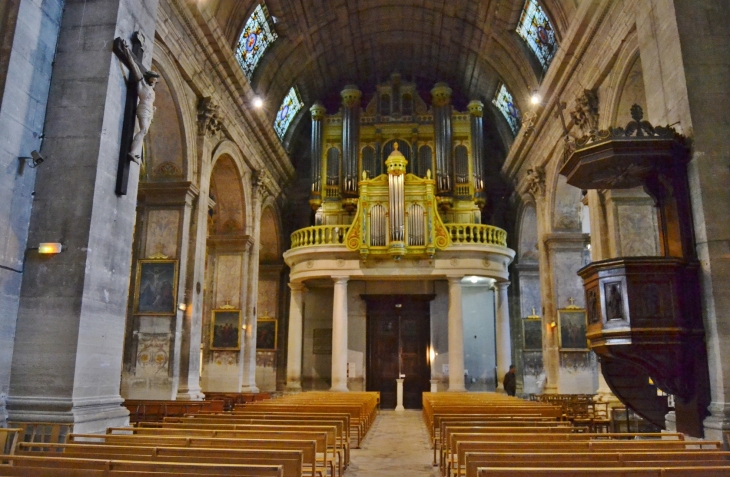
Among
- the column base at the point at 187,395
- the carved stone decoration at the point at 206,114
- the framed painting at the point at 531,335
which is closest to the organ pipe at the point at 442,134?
the framed painting at the point at 531,335

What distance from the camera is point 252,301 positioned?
17.2 m

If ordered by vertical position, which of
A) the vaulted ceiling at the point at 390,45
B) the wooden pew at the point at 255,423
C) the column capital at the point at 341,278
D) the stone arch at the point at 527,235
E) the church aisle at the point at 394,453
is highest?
the vaulted ceiling at the point at 390,45

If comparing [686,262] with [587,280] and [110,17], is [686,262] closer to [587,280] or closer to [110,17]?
[587,280]

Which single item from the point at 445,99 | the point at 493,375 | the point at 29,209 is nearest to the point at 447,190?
the point at 445,99

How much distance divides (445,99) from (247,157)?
7864mm

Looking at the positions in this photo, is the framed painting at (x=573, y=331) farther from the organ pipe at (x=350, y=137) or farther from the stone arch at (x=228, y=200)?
the stone arch at (x=228, y=200)

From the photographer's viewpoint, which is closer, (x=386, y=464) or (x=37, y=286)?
(x=37, y=286)

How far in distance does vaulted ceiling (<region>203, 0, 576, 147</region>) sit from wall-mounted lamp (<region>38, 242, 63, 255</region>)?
8.60 metres

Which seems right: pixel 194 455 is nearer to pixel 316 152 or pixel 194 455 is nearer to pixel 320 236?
pixel 320 236

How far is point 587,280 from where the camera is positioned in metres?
7.43

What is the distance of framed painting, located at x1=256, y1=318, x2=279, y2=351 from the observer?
21094mm

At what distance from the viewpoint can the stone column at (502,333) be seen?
1908 centimetres

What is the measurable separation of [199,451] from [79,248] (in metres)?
3.47

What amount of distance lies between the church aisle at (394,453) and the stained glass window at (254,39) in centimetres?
1006
